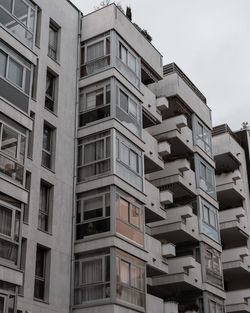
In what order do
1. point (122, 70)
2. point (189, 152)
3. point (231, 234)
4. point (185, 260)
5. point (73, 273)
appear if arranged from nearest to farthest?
point (73, 273) → point (122, 70) → point (185, 260) → point (189, 152) → point (231, 234)

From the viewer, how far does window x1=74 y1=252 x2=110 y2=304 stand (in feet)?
84.7

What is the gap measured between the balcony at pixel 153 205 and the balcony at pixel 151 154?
1.57 m

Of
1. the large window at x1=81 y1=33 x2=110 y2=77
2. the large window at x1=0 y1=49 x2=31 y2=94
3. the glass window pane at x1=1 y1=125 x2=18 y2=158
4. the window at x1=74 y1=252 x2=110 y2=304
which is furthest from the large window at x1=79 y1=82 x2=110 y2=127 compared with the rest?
the glass window pane at x1=1 y1=125 x2=18 y2=158

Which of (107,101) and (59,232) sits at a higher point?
(107,101)

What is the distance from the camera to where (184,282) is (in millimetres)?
33281

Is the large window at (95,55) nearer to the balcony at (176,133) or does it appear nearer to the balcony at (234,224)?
the balcony at (176,133)

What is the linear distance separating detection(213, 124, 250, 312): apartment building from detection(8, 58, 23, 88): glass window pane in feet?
75.6

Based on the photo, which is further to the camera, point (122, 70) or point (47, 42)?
point (122, 70)

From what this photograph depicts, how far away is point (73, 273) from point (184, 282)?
8.78m

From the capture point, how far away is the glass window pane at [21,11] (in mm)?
26141

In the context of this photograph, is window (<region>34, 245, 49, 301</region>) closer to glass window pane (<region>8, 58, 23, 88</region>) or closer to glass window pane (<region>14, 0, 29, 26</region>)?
glass window pane (<region>8, 58, 23, 88</region>)

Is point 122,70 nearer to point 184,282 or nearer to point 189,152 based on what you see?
point 189,152

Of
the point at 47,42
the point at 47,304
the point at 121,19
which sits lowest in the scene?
the point at 47,304

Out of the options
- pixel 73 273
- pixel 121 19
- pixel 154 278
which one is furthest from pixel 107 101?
pixel 154 278
